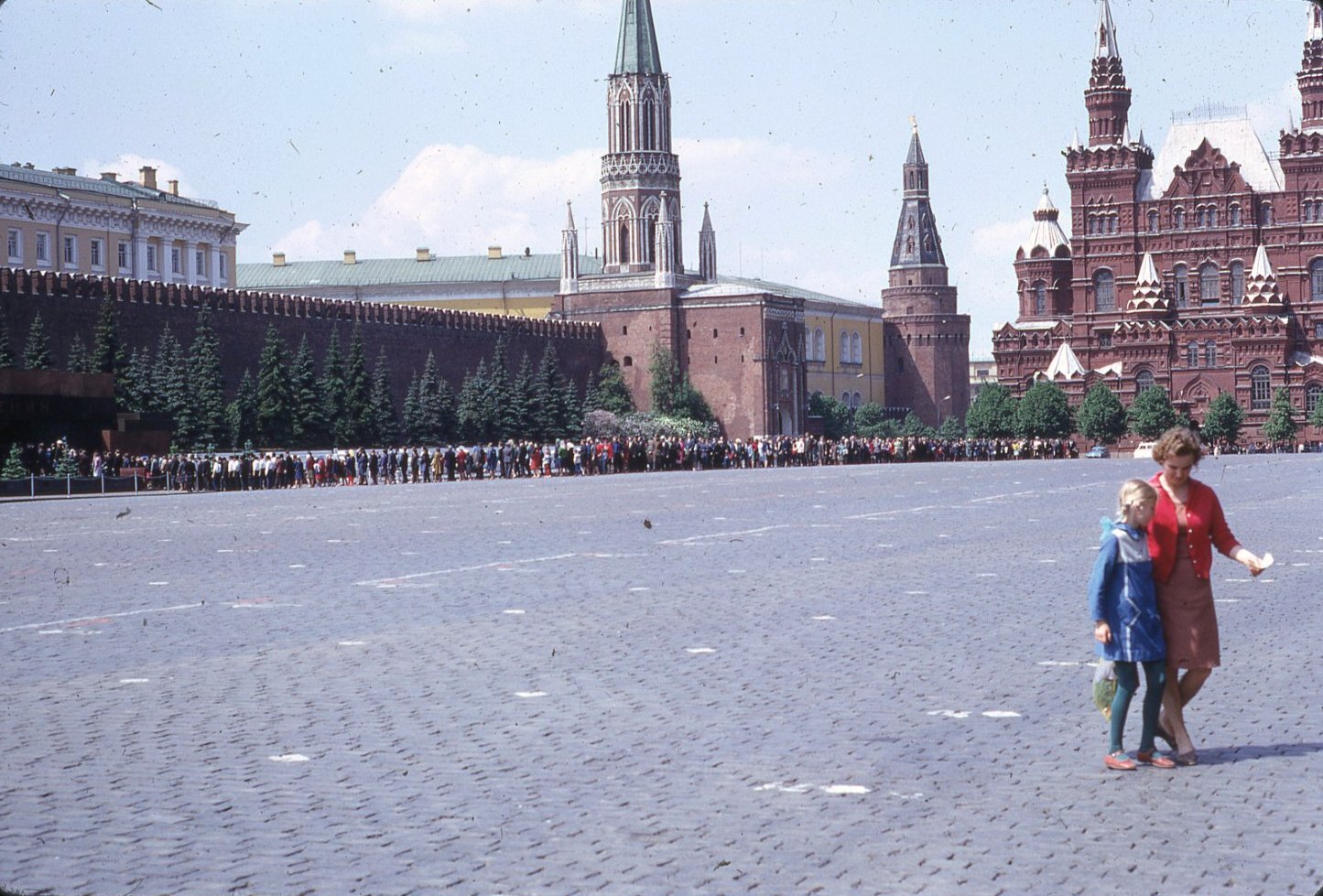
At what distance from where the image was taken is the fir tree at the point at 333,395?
62.2 meters

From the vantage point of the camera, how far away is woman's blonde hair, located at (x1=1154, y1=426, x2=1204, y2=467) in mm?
6387

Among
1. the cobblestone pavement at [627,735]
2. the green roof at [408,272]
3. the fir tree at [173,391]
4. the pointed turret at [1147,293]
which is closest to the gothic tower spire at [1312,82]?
the pointed turret at [1147,293]

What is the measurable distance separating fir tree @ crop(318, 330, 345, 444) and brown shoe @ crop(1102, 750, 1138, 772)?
5615 centimetres

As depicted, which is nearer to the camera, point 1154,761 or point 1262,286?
point 1154,761

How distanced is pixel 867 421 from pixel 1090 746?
4527 inches

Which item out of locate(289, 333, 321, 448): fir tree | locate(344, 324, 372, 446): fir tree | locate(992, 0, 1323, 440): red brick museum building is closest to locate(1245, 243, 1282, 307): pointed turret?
locate(992, 0, 1323, 440): red brick museum building

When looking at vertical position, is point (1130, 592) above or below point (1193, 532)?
below

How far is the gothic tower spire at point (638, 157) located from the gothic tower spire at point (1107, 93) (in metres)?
24.2

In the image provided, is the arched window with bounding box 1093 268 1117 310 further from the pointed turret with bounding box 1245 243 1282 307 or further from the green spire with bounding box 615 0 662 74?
the green spire with bounding box 615 0 662 74

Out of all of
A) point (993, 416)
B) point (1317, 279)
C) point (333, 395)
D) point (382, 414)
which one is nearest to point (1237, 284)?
point (1317, 279)

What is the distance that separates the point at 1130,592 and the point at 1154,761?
60 cm

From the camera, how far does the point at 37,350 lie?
173 ft

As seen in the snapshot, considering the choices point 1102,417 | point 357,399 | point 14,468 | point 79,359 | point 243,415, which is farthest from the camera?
point 1102,417

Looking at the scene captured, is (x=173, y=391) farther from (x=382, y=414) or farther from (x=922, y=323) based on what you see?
(x=922, y=323)
